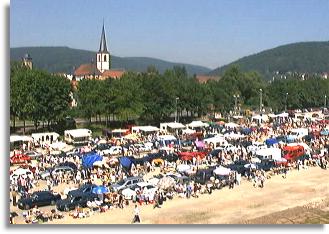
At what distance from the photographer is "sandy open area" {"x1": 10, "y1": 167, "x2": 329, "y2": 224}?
17.0m

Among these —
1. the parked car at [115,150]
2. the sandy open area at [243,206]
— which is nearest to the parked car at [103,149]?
the parked car at [115,150]

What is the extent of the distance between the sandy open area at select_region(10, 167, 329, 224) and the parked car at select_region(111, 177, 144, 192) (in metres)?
1.98

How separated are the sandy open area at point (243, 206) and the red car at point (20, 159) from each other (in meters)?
9.53

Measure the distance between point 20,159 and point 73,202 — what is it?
905 centimetres

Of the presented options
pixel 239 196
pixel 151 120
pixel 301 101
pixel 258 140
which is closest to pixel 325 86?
pixel 301 101

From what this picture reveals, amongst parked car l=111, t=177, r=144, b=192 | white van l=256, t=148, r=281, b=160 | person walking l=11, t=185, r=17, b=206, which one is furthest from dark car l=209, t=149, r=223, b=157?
person walking l=11, t=185, r=17, b=206

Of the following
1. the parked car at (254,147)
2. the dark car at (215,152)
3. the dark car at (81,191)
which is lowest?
the dark car at (81,191)

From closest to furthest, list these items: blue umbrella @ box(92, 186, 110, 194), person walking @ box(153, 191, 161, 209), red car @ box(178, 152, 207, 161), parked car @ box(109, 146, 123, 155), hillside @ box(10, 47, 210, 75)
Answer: person walking @ box(153, 191, 161, 209) → blue umbrella @ box(92, 186, 110, 194) → hillside @ box(10, 47, 210, 75) → red car @ box(178, 152, 207, 161) → parked car @ box(109, 146, 123, 155)

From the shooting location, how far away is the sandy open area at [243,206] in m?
17.0

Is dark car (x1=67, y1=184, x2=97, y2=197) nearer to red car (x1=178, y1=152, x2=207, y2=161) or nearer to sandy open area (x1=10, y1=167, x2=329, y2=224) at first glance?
sandy open area (x1=10, y1=167, x2=329, y2=224)

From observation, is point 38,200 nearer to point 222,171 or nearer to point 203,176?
point 203,176

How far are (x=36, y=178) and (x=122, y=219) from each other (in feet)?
25.4

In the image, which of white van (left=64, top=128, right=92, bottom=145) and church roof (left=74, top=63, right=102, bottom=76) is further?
church roof (left=74, top=63, right=102, bottom=76)

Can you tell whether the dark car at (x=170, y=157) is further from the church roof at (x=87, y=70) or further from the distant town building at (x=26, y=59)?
the church roof at (x=87, y=70)
